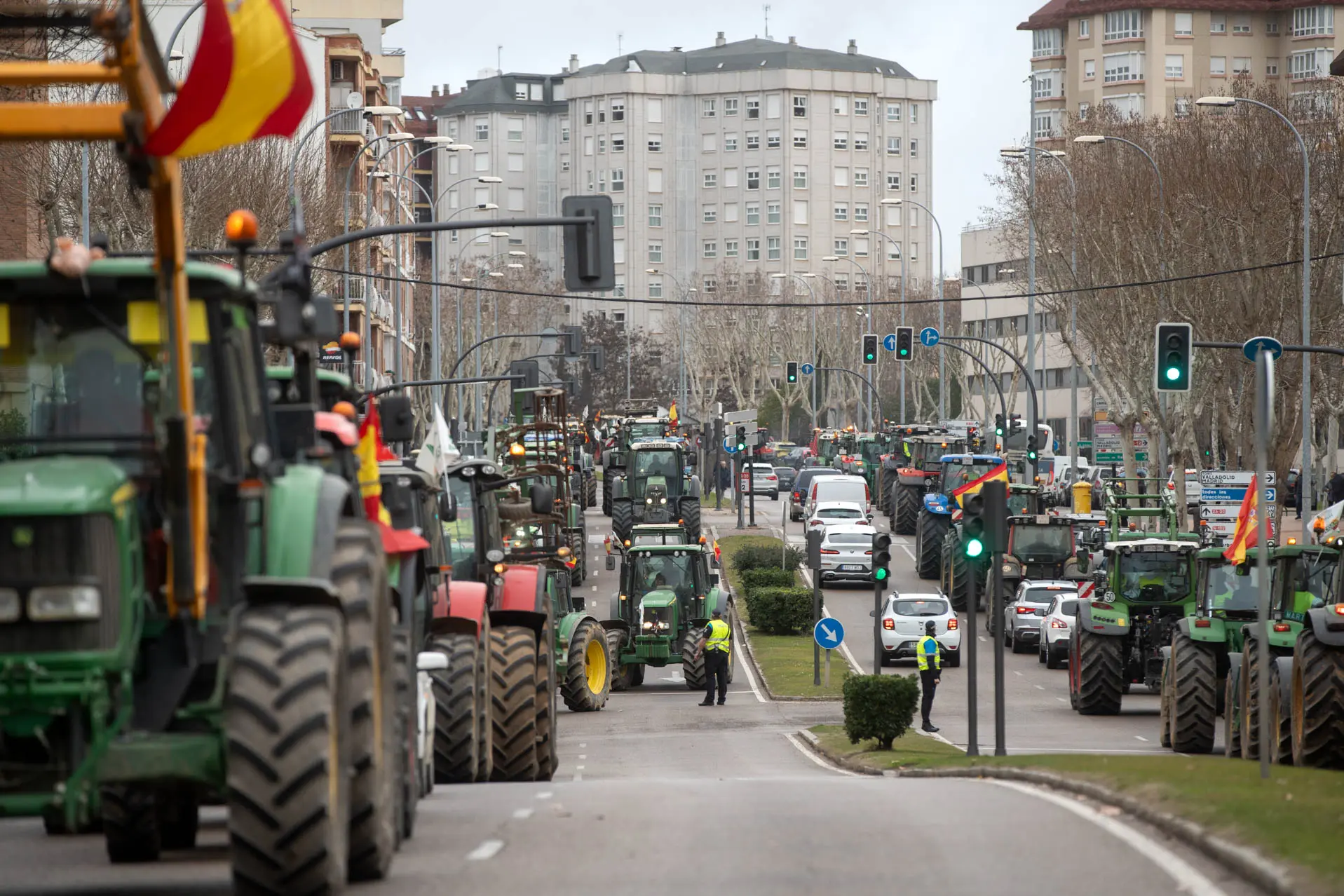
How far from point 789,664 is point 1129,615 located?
444 inches

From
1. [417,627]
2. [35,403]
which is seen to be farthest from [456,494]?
[35,403]

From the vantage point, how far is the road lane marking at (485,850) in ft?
37.3

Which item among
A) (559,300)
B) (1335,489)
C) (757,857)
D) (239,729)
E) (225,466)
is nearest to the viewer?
(239,729)

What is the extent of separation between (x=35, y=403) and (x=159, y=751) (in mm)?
1680

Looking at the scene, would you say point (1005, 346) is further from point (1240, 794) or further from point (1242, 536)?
point (1240, 794)

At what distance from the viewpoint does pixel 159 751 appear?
8969mm

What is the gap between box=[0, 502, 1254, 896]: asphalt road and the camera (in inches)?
408

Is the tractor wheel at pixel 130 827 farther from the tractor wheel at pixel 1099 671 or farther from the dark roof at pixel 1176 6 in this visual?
the dark roof at pixel 1176 6

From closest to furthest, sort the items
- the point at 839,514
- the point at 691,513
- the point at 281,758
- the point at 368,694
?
the point at 281,758
the point at 368,694
the point at 691,513
the point at 839,514

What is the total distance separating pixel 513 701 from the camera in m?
19.3

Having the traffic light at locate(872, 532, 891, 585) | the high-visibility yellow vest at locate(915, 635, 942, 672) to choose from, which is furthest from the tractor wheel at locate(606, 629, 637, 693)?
the high-visibility yellow vest at locate(915, 635, 942, 672)

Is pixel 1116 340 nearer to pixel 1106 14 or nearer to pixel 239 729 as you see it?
pixel 239 729

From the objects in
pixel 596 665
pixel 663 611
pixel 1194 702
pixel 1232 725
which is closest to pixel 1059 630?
pixel 663 611

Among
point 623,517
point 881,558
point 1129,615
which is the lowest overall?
point 623,517
